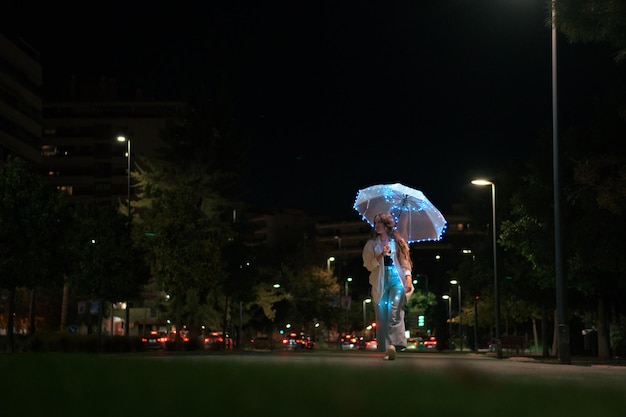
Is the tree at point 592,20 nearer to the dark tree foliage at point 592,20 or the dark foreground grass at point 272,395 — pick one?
the dark tree foliage at point 592,20

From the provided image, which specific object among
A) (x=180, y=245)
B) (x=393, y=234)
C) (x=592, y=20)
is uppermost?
(x=592, y=20)

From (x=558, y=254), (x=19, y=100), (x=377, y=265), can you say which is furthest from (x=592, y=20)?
(x=19, y=100)

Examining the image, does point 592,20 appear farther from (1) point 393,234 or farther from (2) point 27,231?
(2) point 27,231

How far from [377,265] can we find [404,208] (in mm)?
3416

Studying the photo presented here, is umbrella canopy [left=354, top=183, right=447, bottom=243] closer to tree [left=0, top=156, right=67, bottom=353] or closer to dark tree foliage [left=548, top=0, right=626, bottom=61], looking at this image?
dark tree foliage [left=548, top=0, right=626, bottom=61]

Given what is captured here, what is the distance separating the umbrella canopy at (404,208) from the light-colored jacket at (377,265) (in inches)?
107

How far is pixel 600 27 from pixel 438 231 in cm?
549

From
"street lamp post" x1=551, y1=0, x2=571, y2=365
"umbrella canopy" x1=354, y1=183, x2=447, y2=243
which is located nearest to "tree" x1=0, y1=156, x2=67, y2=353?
"street lamp post" x1=551, y1=0, x2=571, y2=365

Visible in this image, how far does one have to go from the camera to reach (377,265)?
18797 mm

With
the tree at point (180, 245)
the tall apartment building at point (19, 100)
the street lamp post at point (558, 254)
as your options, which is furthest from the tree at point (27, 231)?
the tall apartment building at point (19, 100)

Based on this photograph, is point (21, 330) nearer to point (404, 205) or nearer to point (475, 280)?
point (475, 280)

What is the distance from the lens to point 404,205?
72.1 feet

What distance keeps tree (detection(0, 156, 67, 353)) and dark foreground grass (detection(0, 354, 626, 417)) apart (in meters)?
34.2

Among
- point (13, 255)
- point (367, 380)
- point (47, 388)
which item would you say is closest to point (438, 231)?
point (367, 380)
